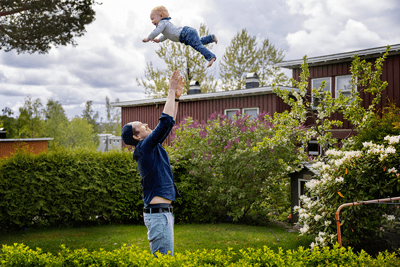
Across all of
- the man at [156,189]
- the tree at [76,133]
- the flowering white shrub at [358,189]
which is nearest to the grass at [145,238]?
the flowering white shrub at [358,189]

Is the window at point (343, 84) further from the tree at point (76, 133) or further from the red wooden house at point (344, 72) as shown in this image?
the tree at point (76, 133)

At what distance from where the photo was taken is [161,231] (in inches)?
124

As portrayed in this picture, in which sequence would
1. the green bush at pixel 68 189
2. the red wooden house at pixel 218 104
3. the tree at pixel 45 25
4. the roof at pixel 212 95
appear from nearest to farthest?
the green bush at pixel 68 189
the tree at pixel 45 25
the roof at pixel 212 95
the red wooden house at pixel 218 104

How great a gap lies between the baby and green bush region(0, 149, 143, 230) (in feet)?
22.5

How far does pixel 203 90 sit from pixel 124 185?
16754 millimetres

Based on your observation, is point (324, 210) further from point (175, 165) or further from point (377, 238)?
point (175, 165)

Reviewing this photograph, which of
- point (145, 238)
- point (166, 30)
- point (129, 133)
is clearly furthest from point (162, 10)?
point (145, 238)

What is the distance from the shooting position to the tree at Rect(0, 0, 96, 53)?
38.6ft

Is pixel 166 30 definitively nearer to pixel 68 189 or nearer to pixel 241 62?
pixel 68 189

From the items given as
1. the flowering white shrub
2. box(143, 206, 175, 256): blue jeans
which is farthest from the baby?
the flowering white shrub

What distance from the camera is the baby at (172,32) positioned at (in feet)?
8.69

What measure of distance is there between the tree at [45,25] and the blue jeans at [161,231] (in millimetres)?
10468

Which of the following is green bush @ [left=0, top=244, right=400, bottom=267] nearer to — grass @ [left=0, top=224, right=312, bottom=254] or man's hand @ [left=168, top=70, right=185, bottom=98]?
man's hand @ [left=168, top=70, right=185, bottom=98]

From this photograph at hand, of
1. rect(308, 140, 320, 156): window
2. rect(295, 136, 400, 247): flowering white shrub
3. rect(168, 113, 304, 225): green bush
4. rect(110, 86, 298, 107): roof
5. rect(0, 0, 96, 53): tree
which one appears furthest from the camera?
rect(308, 140, 320, 156): window
